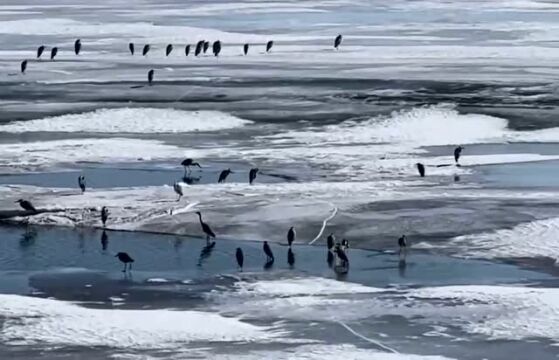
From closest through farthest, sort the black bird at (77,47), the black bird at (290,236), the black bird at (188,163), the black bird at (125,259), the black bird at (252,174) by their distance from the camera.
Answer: the black bird at (125,259) → the black bird at (290,236) → the black bird at (252,174) → the black bird at (188,163) → the black bird at (77,47)

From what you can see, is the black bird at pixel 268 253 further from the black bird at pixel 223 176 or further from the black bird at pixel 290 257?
the black bird at pixel 223 176

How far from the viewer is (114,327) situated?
10.8 metres

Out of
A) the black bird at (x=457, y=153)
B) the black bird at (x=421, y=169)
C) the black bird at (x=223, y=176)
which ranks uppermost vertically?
the black bird at (x=457, y=153)

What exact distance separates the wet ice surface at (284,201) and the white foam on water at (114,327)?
0.03 meters

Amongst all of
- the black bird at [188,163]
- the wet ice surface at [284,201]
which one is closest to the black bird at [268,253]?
the wet ice surface at [284,201]

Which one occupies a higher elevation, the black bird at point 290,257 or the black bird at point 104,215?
the black bird at point 104,215

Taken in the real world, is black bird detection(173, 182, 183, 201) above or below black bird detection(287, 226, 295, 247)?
above

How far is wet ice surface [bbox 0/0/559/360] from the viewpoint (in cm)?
1072

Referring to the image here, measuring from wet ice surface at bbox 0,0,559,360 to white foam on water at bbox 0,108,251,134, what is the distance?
0.07 m

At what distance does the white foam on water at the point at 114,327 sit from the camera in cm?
1037

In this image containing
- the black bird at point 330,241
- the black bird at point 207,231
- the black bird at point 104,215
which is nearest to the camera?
the black bird at point 330,241

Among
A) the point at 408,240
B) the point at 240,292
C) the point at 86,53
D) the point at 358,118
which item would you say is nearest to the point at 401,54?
the point at 86,53

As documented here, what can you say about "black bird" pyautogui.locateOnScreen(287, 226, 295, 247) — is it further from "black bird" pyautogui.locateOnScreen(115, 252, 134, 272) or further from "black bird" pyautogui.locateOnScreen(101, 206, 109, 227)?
"black bird" pyautogui.locateOnScreen(101, 206, 109, 227)

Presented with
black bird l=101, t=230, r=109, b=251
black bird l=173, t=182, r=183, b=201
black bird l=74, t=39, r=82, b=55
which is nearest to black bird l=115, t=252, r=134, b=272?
black bird l=101, t=230, r=109, b=251
